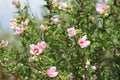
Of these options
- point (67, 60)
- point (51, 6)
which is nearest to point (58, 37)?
point (67, 60)

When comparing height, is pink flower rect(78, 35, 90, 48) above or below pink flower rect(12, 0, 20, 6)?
below

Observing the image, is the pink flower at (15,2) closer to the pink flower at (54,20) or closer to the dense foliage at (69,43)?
the dense foliage at (69,43)

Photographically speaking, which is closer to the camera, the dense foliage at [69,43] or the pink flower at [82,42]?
the pink flower at [82,42]

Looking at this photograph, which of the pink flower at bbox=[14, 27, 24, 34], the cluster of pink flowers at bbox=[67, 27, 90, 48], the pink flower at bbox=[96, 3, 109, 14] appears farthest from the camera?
the pink flower at bbox=[14, 27, 24, 34]

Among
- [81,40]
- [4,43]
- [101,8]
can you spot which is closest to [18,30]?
[4,43]

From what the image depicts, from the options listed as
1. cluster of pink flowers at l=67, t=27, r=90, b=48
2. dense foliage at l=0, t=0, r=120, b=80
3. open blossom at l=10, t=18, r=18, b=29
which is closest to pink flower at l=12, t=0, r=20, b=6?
dense foliage at l=0, t=0, r=120, b=80

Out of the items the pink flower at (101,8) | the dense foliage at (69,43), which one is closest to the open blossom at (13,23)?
the dense foliage at (69,43)

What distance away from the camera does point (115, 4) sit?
15.7ft

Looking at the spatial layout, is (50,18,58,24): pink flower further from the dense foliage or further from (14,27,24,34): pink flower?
(14,27,24,34): pink flower

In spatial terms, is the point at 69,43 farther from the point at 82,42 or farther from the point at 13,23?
the point at 13,23

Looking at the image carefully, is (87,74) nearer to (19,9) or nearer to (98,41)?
(98,41)

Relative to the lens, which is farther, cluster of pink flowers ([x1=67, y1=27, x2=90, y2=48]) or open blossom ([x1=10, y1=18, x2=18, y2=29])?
open blossom ([x1=10, y1=18, x2=18, y2=29])

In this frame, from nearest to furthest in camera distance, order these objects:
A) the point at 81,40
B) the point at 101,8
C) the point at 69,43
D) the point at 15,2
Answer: the point at 81,40 < the point at 101,8 < the point at 69,43 < the point at 15,2

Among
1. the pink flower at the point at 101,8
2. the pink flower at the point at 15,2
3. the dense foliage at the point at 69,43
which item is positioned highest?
the pink flower at the point at 15,2
